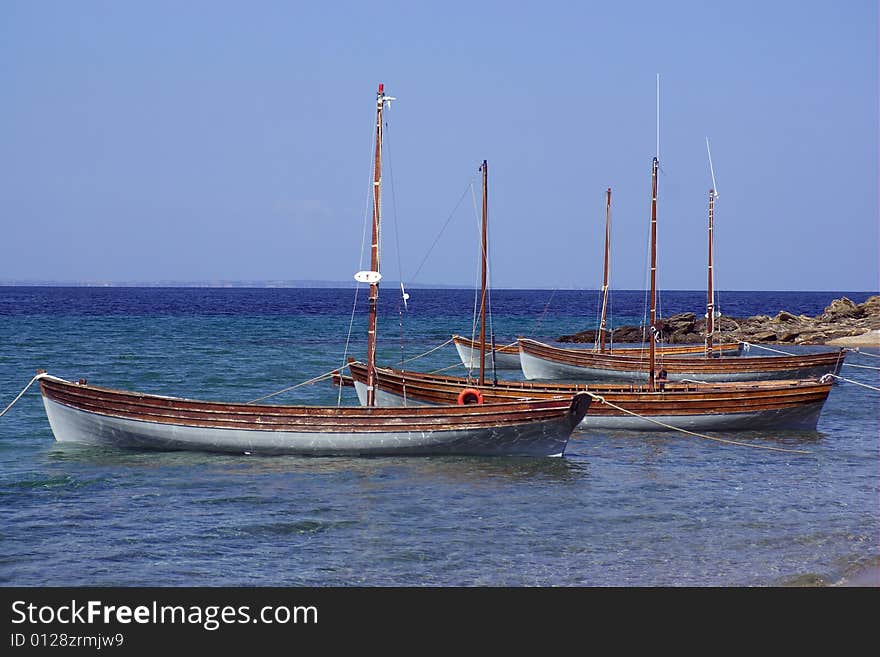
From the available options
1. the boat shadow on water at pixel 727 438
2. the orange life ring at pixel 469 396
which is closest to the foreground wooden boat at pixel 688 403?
the boat shadow on water at pixel 727 438

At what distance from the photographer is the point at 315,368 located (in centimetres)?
5391

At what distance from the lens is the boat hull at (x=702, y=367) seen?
43094 millimetres

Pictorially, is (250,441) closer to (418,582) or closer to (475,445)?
(475,445)

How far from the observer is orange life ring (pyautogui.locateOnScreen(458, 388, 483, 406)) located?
2652 centimetres

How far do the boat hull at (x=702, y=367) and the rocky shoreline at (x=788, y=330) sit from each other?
22.2 m

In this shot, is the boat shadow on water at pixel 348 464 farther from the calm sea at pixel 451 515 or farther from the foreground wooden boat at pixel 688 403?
the foreground wooden boat at pixel 688 403

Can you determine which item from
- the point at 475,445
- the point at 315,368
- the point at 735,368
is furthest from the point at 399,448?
the point at 315,368

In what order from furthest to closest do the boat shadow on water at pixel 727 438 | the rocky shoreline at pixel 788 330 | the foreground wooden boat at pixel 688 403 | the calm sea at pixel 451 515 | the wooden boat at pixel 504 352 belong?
1. the rocky shoreline at pixel 788 330
2. the wooden boat at pixel 504 352
3. the foreground wooden boat at pixel 688 403
4. the boat shadow on water at pixel 727 438
5. the calm sea at pixel 451 515

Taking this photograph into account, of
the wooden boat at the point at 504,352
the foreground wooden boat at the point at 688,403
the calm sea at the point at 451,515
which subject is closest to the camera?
the calm sea at the point at 451,515

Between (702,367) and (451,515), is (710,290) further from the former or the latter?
(451,515)

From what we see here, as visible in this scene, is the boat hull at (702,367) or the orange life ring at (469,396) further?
the boat hull at (702,367)

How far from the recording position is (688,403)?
95.5ft

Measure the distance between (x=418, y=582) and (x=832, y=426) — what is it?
833 inches
